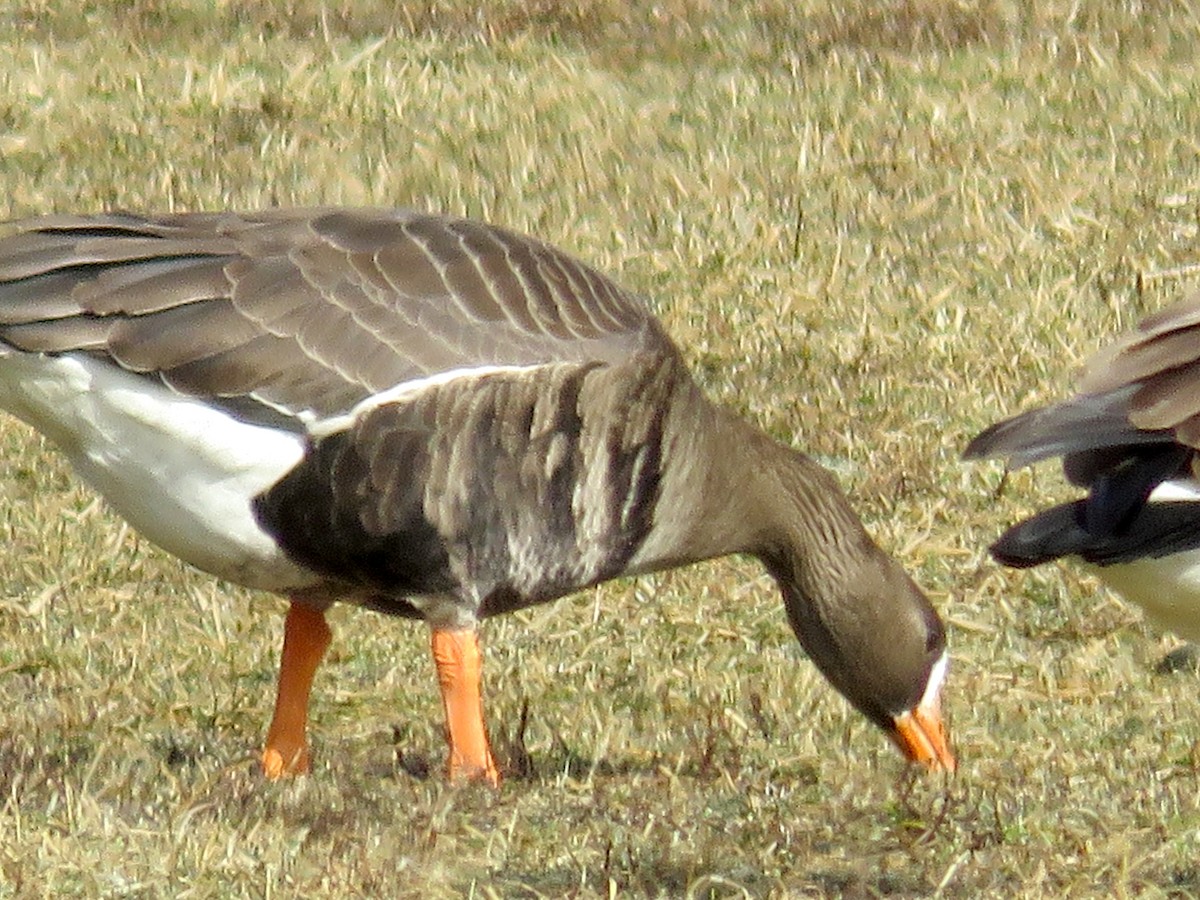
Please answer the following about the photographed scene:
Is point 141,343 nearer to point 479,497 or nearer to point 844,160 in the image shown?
point 479,497

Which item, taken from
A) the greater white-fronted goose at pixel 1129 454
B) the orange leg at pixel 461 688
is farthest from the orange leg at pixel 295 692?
the greater white-fronted goose at pixel 1129 454

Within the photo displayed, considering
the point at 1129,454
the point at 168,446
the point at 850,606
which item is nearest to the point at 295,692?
the point at 168,446

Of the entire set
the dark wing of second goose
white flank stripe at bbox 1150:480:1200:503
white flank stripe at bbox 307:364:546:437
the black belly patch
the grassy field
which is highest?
white flank stripe at bbox 1150:480:1200:503

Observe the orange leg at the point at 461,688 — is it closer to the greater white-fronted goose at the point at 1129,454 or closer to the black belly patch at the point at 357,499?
the black belly patch at the point at 357,499

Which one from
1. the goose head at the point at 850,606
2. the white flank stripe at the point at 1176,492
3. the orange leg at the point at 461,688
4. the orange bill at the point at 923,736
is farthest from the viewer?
the goose head at the point at 850,606

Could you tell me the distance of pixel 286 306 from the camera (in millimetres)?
5355

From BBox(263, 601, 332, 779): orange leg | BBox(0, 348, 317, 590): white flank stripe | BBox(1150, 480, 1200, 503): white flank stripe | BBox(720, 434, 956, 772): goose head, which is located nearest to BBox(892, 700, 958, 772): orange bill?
BBox(720, 434, 956, 772): goose head

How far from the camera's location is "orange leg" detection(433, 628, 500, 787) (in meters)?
5.44

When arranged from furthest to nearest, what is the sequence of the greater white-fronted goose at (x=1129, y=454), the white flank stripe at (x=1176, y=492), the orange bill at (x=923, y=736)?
the orange bill at (x=923, y=736)
the white flank stripe at (x=1176, y=492)
the greater white-fronted goose at (x=1129, y=454)

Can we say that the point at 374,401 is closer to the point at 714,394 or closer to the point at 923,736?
the point at 923,736

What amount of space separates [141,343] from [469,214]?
440cm

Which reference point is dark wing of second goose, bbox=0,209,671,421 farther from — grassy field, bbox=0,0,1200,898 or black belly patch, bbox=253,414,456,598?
grassy field, bbox=0,0,1200,898

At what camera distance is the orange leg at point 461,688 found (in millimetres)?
5438

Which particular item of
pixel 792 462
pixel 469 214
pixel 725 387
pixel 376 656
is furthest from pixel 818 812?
pixel 469 214
